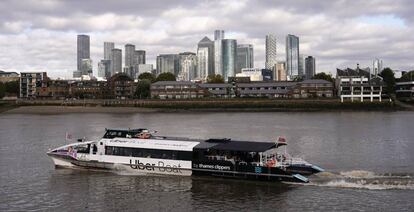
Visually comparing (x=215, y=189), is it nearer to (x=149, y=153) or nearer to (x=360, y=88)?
(x=149, y=153)

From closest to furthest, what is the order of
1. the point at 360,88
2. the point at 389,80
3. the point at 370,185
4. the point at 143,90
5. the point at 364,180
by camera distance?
the point at 370,185, the point at 364,180, the point at 360,88, the point at 389,80, the point at 143,90

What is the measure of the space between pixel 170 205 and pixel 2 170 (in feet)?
57.2

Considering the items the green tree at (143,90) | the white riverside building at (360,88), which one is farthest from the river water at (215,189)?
the green tree at (143,90)

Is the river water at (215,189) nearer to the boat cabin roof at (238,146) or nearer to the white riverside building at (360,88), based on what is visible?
the boat cabin roof at (238,146)

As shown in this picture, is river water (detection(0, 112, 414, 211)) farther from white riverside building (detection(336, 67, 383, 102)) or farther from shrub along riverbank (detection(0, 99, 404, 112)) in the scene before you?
white riverside building (detection(336, 67, 383, 102))

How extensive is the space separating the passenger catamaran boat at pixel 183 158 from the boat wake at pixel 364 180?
107 cm

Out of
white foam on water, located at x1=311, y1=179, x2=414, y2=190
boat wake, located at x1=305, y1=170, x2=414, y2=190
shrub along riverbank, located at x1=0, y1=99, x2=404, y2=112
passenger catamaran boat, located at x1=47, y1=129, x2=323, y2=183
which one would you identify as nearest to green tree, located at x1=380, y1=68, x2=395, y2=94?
shrub along riverbank, located at x1=0, y1=99, x2=404, y2=112

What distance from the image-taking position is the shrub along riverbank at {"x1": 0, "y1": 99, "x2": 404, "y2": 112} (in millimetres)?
123062

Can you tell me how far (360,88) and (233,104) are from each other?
1390 inches

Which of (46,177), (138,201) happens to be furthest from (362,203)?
(46,177)

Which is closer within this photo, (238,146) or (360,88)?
(238,146)

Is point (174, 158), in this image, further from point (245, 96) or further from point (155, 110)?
point (245, 96)

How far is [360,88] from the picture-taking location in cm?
13400

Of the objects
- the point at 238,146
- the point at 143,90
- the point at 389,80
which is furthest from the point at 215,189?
the point at 143,90
